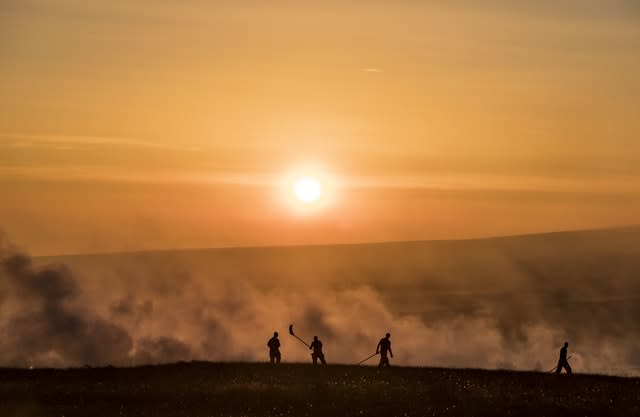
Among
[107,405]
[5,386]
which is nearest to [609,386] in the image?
[107,405]

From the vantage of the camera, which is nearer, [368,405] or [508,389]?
[368,405]

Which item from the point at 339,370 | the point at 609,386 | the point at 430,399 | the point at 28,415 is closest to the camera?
the point at 28,415

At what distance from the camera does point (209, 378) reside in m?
61.1

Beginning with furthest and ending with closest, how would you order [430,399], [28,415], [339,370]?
[339,370] < [430,399] < [28,415]

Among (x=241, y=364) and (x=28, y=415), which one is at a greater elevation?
(x=241, y=364)

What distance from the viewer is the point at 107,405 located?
179 ft

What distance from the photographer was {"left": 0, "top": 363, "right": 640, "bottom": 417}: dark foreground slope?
5381 centimetres

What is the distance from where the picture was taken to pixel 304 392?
57375mm

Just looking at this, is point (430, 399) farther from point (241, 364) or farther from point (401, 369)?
point (241, 364)

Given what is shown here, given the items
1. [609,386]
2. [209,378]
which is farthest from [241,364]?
[609,386]

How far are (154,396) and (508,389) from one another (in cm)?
1640

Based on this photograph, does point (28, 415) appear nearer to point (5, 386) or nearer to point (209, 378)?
point (5, 386)

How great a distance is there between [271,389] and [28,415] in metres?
11.4

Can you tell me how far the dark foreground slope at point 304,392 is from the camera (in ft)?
177
